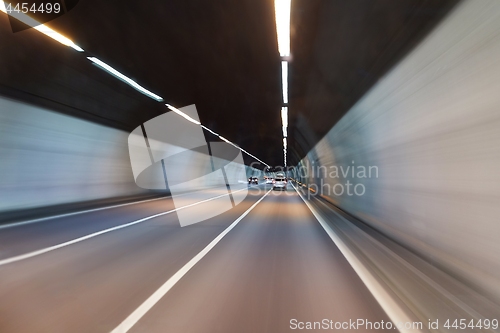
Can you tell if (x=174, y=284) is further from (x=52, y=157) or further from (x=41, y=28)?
(x=52, y=157)

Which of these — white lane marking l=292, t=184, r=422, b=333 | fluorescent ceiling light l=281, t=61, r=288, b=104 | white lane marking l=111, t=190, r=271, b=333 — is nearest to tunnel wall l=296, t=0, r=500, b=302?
white lane marking l=292, t=184, r=422, b=333

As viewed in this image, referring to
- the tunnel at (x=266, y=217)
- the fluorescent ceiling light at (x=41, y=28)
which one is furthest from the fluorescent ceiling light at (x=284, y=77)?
the fluorescent ceiling light at (x=41, y=28)

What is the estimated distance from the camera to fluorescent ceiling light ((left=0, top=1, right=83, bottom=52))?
8633mm

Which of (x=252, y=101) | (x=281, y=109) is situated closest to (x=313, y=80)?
(x=252, y=101)

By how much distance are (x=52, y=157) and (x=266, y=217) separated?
31.6 ft

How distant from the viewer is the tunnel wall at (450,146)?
16.8 feet

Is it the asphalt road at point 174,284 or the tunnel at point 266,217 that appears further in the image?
the tunnel at point 266,217

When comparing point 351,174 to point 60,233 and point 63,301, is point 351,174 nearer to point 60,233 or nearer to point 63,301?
point 60,233

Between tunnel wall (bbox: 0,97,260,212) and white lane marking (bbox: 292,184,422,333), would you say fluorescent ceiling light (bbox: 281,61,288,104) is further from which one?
tunnel wall (bbox: 0,97,260,212)

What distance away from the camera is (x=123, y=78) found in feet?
47.1

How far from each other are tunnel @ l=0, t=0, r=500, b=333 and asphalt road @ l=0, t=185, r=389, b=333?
1.8 inches

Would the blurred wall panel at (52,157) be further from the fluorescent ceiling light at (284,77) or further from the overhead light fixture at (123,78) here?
the fluorescent ceiling light at (284,77)

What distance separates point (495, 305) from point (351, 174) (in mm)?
12656

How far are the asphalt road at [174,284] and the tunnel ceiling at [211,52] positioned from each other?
16.1 ft
